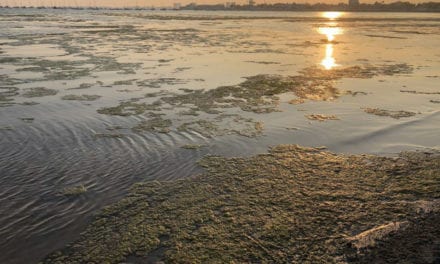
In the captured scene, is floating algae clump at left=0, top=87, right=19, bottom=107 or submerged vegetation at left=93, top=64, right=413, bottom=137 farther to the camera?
floating algae clump at left=0, top=87, right=19, bottom=107

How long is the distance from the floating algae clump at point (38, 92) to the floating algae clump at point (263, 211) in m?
9.75

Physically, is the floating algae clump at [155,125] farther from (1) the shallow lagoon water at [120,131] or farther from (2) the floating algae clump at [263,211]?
(2) the floating algae clump at [263,211]

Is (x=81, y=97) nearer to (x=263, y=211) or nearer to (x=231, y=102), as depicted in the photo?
(x=231, y=102)

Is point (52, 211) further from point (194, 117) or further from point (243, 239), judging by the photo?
point (194, 117)

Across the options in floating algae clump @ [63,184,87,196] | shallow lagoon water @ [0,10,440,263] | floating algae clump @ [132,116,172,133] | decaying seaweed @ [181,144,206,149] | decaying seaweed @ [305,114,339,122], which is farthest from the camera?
decaying seaweed @ [305,114,339,122]

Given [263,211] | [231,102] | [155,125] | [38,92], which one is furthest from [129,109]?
[263,211]

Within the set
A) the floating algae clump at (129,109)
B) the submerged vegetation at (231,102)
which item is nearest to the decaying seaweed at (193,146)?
the submerged vegetation at (231,102)

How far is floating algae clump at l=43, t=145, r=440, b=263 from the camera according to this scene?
511 cm

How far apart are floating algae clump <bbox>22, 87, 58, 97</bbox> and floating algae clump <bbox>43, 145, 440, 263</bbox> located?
9.75 meters

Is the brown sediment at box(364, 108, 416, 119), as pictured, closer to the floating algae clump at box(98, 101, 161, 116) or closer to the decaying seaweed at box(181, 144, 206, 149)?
the decaying seaweed at box(181, 144, 206, 149)

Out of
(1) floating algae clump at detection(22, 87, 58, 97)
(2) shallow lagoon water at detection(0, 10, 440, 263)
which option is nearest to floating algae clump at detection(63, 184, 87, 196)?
(2) shallow lagoon water at detection(0, 10, 440, 263)

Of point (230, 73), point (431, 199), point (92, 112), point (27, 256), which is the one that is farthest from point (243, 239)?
point (230, 73)

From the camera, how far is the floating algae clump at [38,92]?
14669 mm

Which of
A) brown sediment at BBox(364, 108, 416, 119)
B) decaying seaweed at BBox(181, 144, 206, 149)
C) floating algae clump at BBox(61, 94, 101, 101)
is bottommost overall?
decaying seaweed at BBox(181, 144, 206, 149)
